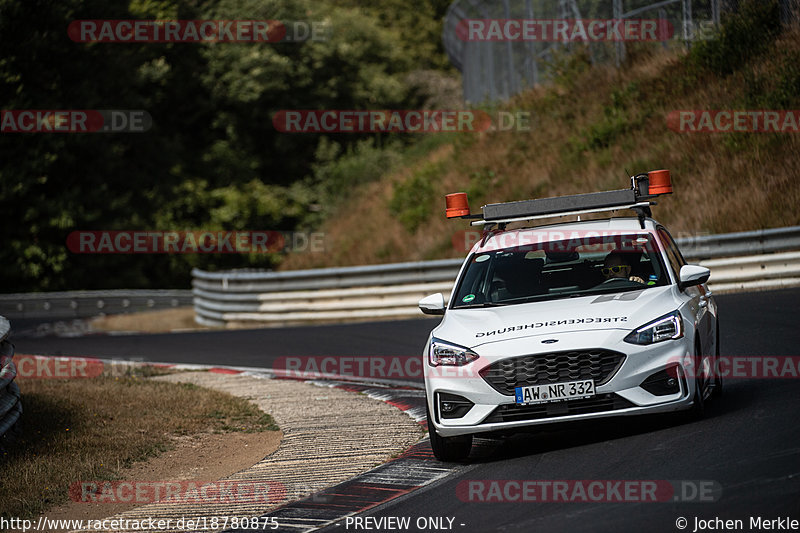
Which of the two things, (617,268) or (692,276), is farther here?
(617,268)

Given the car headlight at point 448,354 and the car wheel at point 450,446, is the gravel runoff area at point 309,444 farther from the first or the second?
the car headlight at point 448,354

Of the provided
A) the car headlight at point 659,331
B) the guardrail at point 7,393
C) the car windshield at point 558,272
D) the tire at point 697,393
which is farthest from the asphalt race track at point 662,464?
the guardrail at point 7,393

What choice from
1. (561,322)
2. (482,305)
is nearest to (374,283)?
(482,305)

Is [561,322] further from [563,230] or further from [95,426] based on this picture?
[95,426]

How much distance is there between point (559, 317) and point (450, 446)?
125 cm

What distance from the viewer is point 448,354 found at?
803 cm

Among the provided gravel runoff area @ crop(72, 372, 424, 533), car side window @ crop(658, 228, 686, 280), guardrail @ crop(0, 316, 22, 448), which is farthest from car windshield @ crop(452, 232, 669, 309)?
guardrail @ crop(0, 316, 22, 448)

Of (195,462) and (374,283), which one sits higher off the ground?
(374,283)

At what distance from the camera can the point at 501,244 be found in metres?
9.38

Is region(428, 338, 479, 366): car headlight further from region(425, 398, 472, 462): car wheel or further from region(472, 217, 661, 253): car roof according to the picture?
region(472, 217, 661, 253): car roof

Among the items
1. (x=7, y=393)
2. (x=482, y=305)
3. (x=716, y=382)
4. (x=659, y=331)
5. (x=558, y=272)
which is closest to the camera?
(x=659, y=331)

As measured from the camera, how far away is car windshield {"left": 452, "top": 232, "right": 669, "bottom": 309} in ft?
28.5

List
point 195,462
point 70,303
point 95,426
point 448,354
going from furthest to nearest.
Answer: point 70,303, point 95,426, point 195,462, point 448,354

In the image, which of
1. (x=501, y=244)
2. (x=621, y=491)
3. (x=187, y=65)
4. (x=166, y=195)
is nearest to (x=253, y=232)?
(x=166, y=195)
